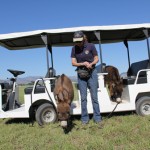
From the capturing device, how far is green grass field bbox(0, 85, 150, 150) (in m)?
5.11

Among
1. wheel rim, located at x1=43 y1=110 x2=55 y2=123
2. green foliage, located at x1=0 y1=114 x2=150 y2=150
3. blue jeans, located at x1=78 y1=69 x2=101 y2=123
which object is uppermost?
blue jeans, located at x1=78 y1=69 x2=101 y2=123

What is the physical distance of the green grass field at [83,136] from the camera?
201 inches

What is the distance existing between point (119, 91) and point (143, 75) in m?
0.74

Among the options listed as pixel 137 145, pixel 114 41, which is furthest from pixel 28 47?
pixel 137 145

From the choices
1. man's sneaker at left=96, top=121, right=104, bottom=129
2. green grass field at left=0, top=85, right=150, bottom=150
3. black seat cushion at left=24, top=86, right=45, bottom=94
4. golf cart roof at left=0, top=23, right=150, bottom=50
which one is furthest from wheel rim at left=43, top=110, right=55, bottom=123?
golf cart roof at left=0, top=23, right=150, bottom=50

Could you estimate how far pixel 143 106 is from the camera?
7570 mm

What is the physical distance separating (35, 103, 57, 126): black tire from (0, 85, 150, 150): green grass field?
0.74ft

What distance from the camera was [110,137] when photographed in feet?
18.5

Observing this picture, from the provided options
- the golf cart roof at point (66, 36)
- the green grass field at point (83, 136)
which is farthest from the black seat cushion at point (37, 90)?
the golf cart roof at point (66, 36)

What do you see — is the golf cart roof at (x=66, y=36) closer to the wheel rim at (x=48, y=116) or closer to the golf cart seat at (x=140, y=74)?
the golf cart seat at (x=140, y=74)

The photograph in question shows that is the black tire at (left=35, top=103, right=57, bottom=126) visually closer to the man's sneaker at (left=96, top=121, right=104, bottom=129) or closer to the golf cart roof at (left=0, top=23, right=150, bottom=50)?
the man's sneaker at (left=96, top=121, right=104, bottom=129)

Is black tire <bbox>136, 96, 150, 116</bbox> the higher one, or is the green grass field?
black tire <bbox>136, 96, 150, 116</bbox>

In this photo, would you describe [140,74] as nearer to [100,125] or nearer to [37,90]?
[100,125]

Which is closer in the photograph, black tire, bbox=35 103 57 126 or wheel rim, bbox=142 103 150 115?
black tire, bbox=35 103 57 126
